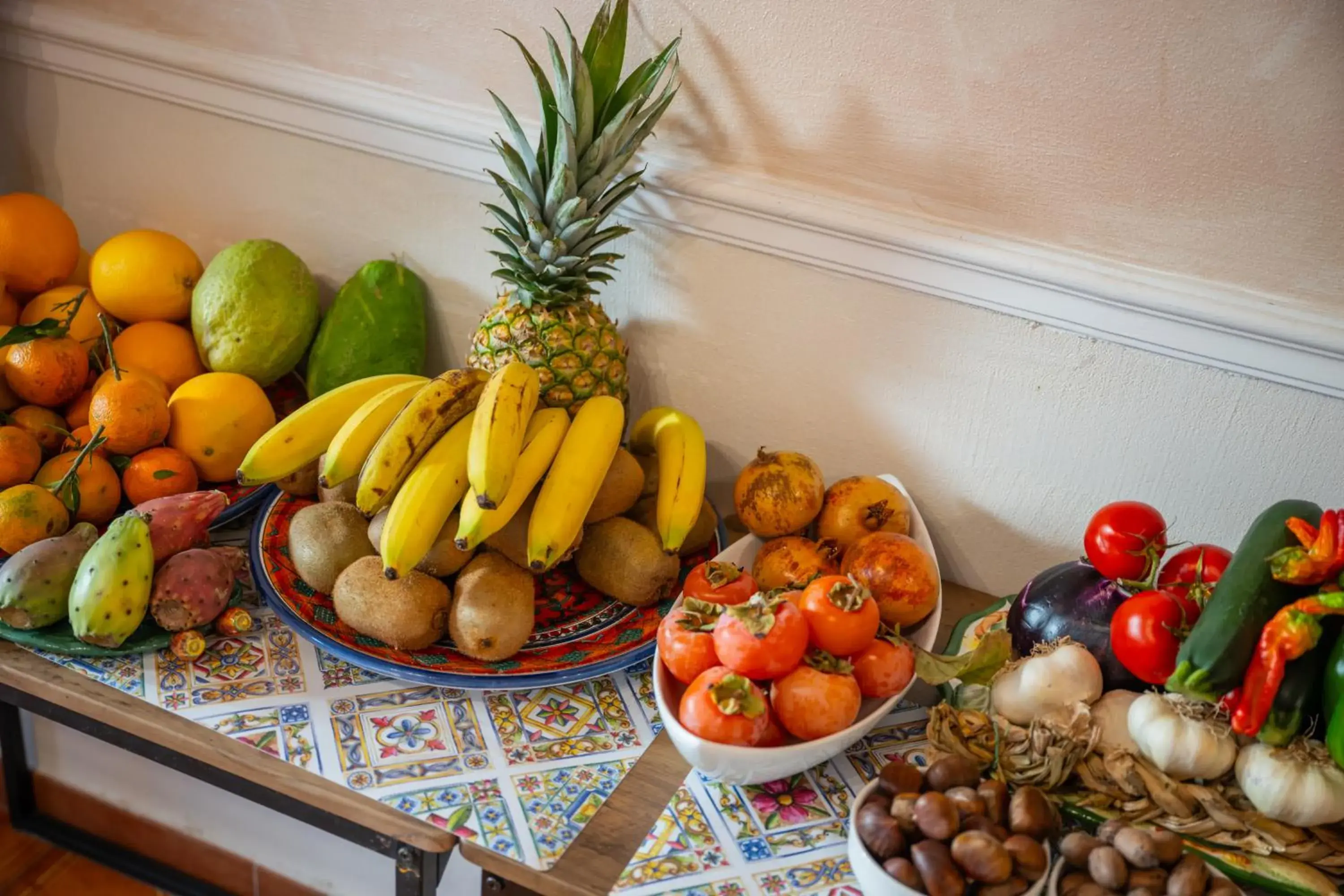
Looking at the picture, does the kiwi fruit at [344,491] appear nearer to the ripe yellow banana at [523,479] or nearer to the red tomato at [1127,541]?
the ripe yellow banana at [523,479]

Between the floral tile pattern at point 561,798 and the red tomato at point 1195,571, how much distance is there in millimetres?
564

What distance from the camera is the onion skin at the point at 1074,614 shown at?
3.52 feet

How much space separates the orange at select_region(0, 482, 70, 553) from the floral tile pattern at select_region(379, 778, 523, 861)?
0.52 metres

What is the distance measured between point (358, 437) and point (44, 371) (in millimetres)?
458

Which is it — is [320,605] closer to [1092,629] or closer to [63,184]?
[1092,629]

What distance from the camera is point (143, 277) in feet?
4.89

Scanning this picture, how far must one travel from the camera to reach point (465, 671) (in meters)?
1.14

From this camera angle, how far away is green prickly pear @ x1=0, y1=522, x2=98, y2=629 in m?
1.13

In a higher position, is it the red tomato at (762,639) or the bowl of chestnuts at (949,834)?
the red tomato at (762,639)

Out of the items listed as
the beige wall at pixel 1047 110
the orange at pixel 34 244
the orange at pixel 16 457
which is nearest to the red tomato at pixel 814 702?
the beige wall at pixel 1047 110

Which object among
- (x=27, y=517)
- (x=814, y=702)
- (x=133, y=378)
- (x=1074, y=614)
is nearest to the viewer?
(x=814, y=702)

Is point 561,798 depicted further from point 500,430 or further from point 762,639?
point 500,430

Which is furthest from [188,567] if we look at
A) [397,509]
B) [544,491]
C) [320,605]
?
[544,491]

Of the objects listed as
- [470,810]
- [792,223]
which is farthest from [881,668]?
[792,223]
